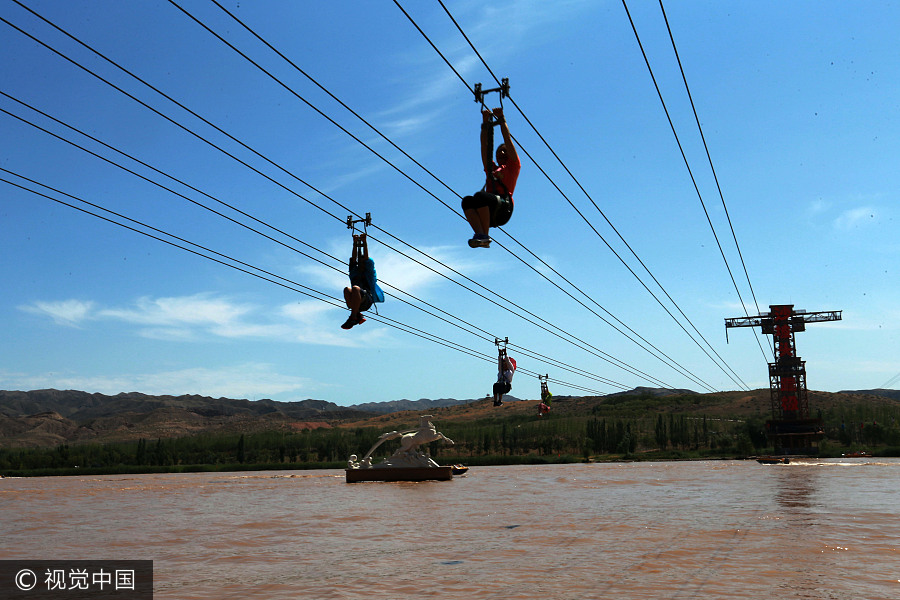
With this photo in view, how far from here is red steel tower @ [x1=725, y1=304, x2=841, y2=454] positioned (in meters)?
99.6

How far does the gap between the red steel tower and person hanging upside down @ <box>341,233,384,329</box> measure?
307 feet

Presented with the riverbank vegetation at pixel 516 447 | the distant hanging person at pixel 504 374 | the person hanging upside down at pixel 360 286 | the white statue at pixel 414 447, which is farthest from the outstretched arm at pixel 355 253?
the riverbank vegetation at pixel 516 447

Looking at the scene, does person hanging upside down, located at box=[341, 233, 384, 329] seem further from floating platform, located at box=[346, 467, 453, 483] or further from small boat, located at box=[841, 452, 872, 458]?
small boat, located at box=[841, 452, 872, 458]

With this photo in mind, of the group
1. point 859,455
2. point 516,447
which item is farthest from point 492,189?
point 516,447

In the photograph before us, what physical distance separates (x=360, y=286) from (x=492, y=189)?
27.9 feet

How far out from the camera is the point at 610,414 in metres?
165

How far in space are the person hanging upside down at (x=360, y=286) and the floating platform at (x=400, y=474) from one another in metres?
35.4

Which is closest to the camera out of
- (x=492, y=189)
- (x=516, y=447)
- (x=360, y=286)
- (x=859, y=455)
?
(x=492, y=189)

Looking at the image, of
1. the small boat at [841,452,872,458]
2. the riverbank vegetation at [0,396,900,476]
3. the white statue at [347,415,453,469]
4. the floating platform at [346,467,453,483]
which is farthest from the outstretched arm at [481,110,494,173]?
the small boat at [841,452,872,458]

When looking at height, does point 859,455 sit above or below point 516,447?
below

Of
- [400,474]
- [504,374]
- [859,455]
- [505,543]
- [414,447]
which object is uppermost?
[504,374]

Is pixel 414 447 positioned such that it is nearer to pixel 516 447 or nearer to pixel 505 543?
pixel 505 543

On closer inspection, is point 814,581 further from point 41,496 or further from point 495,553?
point 41,496

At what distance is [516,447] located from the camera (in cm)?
12375
